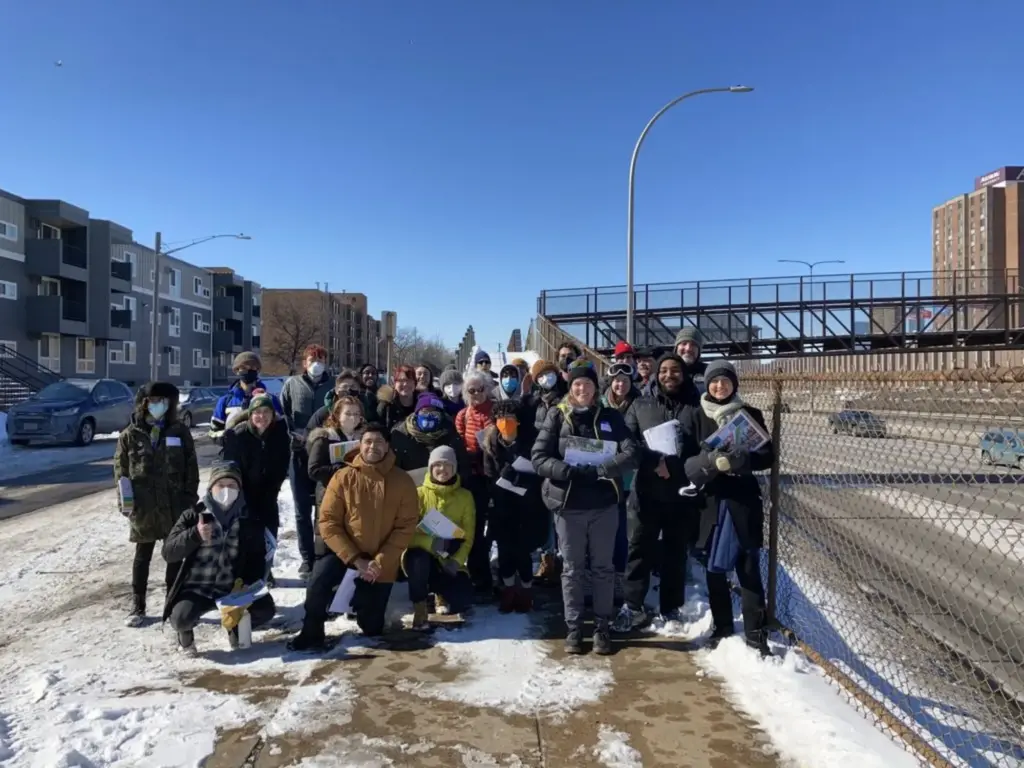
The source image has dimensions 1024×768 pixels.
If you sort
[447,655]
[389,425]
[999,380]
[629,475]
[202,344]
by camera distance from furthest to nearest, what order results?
[202,344] < [389,425] < [629,475] < [447,655] < [999,380]

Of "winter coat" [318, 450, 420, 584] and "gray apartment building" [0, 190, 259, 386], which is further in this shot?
"gray apartment building" [0, 190, 259, 386]

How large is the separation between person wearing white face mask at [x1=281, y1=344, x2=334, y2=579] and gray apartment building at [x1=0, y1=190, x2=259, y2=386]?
26301 millimetres

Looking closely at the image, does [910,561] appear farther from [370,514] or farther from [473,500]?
[370,514]

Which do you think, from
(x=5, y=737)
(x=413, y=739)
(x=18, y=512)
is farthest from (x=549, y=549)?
(x=18, y=512)

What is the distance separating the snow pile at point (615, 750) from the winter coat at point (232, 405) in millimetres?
3561

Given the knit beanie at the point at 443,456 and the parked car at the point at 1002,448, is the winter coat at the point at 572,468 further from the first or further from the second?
the parked car at the point at 1002,448

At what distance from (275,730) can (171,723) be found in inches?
20.6

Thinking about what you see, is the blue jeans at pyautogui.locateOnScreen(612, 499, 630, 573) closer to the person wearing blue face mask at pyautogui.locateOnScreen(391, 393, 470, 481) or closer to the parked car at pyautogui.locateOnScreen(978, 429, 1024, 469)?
the person wearing blue face mask at pyautogui.locateOnScreen(391, 393, 470, 481)

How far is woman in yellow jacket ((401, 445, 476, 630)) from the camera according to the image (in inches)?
193

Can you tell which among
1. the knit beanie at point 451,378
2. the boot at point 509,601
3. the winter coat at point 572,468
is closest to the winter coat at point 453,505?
the boot at point 509,601

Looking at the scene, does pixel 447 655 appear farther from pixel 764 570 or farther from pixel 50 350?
pixel 50 350

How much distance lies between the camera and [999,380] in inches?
108

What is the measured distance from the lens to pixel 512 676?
160 inches

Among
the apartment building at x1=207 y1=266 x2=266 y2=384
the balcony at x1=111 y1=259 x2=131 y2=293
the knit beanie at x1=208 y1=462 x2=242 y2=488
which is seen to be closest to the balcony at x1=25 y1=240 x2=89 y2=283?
the balcony at x1=111 y1=259 x2=131 y2=293
